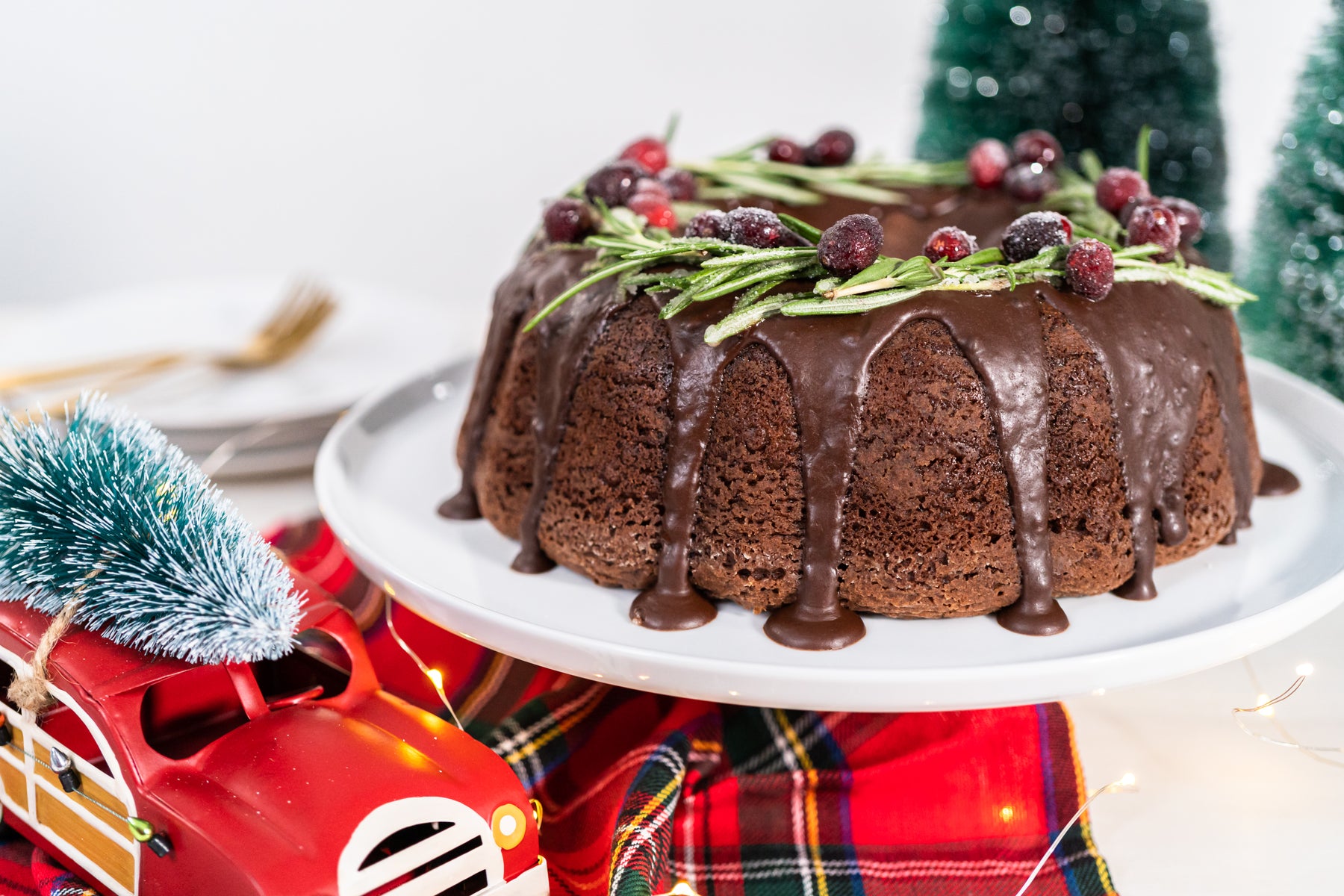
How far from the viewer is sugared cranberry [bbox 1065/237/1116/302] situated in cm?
133

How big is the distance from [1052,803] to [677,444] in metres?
0.56

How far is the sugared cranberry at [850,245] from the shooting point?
128cm

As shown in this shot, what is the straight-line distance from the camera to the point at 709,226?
1396 mm

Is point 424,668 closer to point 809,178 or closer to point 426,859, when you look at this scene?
point 426,859

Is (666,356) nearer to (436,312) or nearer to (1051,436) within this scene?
(1051,436)

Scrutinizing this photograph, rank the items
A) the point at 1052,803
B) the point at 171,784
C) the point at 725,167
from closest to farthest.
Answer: the point at 171,784, the point at 1052,803, the point at 725,167

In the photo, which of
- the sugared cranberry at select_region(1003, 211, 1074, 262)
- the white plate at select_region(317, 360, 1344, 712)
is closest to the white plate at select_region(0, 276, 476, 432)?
the white plate at select_region(317, 360, 1344, 712)

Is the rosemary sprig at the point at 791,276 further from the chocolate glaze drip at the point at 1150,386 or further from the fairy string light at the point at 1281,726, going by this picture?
the fairy string light at the point at 1281,726

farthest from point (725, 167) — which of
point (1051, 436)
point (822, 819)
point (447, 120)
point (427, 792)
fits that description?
point (447, 120)

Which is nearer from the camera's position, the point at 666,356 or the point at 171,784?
the point at 171,784

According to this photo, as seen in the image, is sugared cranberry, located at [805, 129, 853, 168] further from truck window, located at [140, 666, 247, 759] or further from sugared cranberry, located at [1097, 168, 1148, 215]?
truck window, located at [140, 666, 247, 759]

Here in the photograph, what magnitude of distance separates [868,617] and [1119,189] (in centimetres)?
70

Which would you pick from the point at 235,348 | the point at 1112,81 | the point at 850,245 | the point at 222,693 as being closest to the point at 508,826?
the point at 222,693

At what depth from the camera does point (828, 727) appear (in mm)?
1355
